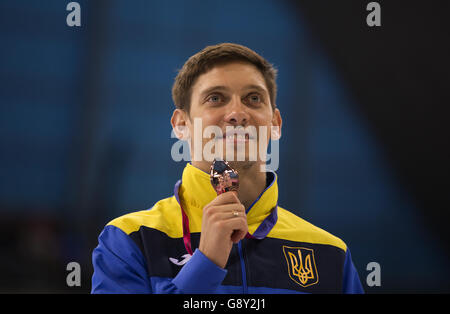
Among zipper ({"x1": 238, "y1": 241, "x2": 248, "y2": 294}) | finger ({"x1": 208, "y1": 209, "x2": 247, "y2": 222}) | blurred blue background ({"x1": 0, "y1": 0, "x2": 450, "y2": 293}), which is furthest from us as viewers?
blurred blue background ({"x1": 0, "y1": 0, "x2": 450, "y2": 293})

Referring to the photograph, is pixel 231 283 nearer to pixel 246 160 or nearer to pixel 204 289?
pixel 204 289

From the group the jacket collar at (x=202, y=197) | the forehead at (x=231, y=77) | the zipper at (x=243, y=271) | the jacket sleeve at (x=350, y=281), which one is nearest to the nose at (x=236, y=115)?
the forehead at (x=231, y=77)

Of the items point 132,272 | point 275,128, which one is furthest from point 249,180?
point 132,272

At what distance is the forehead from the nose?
0.34ft

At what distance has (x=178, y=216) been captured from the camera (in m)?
1.92

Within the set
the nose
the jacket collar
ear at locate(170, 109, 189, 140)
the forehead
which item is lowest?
the jacket collar

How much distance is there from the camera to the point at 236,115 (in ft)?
5.91

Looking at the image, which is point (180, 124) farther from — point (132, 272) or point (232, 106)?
point (132, 272)

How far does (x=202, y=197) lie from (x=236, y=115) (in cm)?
40

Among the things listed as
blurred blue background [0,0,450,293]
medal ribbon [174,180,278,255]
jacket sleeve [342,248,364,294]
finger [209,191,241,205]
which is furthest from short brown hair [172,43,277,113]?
blurred blue background [0,0,450,293]

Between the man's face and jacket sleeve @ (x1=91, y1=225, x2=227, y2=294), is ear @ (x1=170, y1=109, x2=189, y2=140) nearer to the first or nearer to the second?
the man's face

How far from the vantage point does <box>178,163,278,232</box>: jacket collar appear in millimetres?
1918
